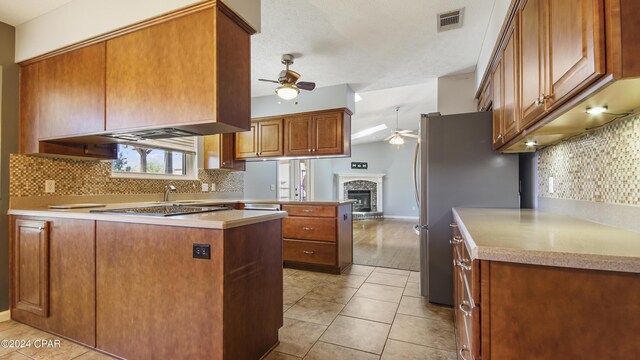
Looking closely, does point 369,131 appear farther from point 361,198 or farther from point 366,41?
point 366,41

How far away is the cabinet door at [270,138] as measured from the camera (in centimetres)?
446

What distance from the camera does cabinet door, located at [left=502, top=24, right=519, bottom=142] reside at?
1.73 m

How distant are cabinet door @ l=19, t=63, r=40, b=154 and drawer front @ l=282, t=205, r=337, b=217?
250 centimetres

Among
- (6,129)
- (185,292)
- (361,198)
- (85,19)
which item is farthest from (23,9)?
(361,198)

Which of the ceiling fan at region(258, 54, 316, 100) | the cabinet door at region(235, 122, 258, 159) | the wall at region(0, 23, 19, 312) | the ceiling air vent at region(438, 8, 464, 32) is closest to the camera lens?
the wall at region(0, 23, 19, 312)

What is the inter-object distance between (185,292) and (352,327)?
130 cm

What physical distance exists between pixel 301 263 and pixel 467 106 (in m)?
2.96

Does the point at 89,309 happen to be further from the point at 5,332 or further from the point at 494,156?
the point at 494,156

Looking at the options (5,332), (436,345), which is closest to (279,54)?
(436,345)

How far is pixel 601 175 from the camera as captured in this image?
Result: 5.05 ft

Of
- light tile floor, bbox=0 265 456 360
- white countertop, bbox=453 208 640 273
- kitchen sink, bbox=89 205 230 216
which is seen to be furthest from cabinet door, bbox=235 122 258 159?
white countertop, bbox=453 208 640 273

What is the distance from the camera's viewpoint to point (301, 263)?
3.80 meters

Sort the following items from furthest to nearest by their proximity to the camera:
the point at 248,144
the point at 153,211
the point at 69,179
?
the point at 248,144
the point at 69,179
the point at 153,211

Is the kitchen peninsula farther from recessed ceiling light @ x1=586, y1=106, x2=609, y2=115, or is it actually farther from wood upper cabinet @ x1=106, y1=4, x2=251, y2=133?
recessed ceiling light @ x1=586, y1=106, x2=609, y2=115
